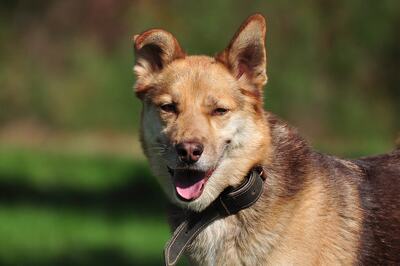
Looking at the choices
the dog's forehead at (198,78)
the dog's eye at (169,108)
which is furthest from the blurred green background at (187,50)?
the dog's eye at (169,108)

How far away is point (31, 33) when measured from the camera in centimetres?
1972

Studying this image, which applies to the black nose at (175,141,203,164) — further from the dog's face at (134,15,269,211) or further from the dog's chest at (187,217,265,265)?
the dog's chest at (187,217,265,265)

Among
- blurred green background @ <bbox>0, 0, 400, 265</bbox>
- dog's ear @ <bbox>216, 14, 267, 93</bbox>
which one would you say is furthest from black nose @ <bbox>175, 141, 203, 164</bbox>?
blurred green background @ <bbox>0, 0, 400, 265</bbox>

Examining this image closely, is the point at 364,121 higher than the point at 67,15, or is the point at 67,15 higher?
the point at 67,15

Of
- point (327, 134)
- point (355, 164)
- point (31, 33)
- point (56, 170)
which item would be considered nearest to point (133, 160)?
point (56, 170)

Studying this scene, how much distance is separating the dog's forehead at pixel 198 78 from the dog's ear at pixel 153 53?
9 cm

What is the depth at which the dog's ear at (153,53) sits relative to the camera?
584cm

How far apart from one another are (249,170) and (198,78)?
0.62m

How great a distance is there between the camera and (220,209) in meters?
5.61

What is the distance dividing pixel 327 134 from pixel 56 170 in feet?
18.5

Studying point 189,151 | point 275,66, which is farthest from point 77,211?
point 275,66

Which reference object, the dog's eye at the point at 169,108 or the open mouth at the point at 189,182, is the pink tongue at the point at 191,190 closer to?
the open mouth at the point at 189,182

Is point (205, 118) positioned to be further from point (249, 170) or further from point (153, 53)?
point (153, 53)

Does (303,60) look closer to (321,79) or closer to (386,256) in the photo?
(321,79)
